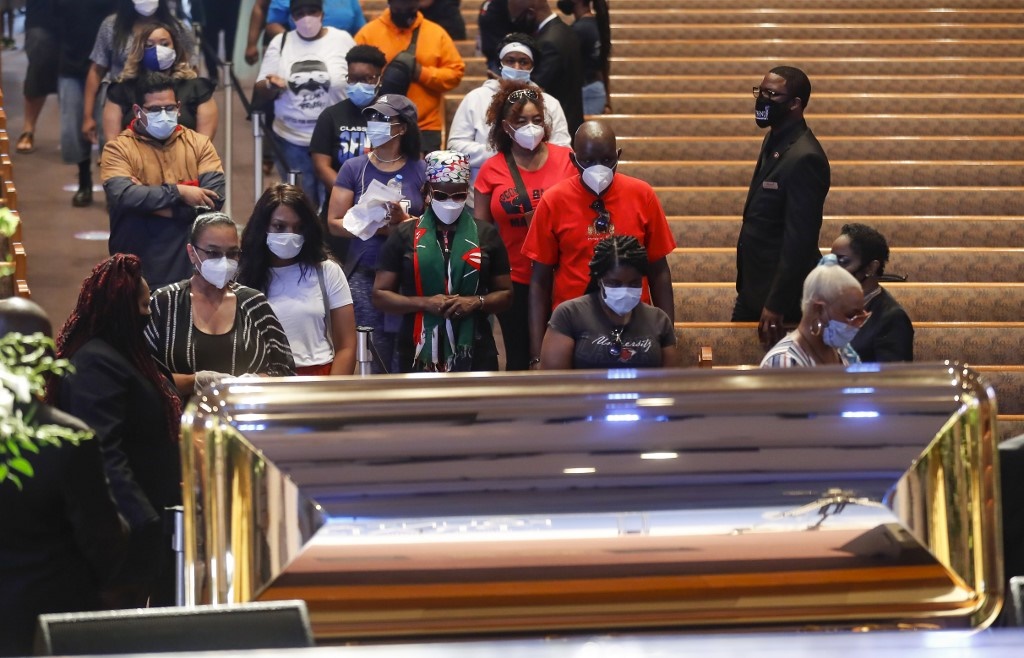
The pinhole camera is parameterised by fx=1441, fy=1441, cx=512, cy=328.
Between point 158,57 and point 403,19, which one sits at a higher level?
point 403,19

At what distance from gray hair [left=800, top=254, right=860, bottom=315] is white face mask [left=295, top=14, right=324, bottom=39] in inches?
151

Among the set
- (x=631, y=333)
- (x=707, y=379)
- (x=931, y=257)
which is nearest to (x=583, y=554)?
(x=707, y=379)

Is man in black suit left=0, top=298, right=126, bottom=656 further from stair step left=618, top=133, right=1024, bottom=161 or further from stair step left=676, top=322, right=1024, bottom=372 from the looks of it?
stair step left=618, top=133, right=1024, bottom=161

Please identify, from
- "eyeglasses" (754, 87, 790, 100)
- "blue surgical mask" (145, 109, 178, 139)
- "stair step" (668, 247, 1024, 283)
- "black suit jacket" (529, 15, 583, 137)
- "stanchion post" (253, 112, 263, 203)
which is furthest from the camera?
"stanchion post" (253, 112, 263, 203)

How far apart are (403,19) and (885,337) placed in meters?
3.41

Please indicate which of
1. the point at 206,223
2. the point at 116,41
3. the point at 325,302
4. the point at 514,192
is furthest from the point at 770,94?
the point at 116,41

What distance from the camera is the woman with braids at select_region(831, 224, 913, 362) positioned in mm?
4977

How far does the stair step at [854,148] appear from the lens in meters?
8.20

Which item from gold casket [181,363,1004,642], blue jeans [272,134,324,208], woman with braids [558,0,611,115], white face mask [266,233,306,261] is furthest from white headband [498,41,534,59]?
gold casket [181,363,1004,642]

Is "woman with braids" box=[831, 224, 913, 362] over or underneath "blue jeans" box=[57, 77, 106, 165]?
underneath

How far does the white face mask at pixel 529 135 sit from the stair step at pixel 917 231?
162cm

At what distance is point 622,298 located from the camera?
4.50 metres

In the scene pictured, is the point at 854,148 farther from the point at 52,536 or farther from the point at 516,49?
the point at 52,536

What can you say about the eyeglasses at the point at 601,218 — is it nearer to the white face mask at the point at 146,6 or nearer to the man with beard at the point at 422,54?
the man with beard at the point at 422,54
